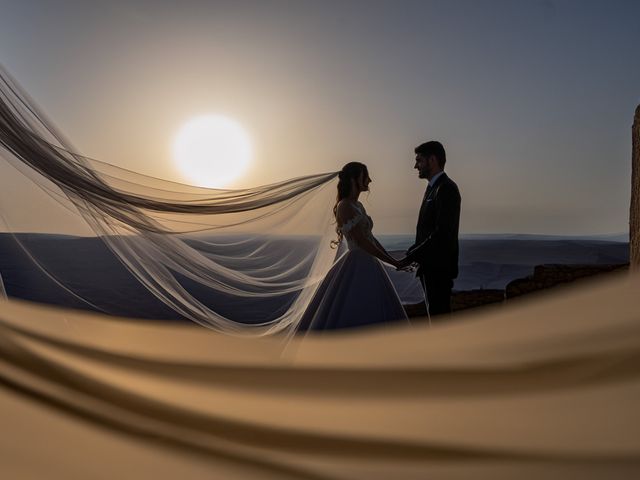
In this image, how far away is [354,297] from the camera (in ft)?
6.40

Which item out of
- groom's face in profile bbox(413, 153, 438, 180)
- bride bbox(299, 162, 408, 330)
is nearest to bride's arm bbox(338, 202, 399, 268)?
bride bbox(299, 162, 408, 330)

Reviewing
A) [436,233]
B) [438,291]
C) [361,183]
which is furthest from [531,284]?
[361,183]

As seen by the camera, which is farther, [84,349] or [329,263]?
[329,263]

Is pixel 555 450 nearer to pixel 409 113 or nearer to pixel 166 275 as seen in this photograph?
pixel 166 275

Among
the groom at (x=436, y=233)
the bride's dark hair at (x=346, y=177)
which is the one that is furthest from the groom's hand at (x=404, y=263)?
the bride's dark hair at (x=346, y=177)

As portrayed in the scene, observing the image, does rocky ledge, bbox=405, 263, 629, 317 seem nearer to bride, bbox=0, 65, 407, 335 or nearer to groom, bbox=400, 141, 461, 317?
groom, bbox=400, 141, 461, 317

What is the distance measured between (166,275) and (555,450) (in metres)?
1.64

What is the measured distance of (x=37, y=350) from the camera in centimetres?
73

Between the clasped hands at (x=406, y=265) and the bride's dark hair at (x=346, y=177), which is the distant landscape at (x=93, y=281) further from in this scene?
the bride's dark hair at (x=346, y=177)

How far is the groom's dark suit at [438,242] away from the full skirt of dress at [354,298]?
201 millimetres

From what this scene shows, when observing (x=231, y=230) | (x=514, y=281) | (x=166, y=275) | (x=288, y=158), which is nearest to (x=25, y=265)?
(x=166, y=275)

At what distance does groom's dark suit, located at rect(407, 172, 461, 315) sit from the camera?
2.04m

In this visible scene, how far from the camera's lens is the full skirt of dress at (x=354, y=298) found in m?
1.93

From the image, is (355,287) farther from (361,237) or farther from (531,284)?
(531,284)
